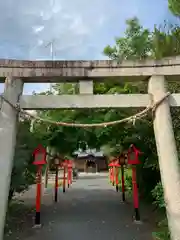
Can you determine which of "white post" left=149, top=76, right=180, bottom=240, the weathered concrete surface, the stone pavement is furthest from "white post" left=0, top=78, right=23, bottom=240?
"white post" left=149, top=76, right=180, bottom=240

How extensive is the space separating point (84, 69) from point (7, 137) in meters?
1.93

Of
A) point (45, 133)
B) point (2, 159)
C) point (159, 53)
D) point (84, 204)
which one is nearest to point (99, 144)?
point (45, 133)

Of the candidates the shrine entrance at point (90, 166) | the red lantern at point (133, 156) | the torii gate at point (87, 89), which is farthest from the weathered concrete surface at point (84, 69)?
the shrine entrance at point (90, 166)

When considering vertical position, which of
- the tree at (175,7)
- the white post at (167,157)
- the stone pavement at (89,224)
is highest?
the tree at (175,7)

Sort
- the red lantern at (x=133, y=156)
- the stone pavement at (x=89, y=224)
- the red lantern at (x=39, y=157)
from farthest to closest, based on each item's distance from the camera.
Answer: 1. the red lantern at (x=133, y=156)
2. the red lantern at (x=39, y=157)
3. the stone pavement at (x=89, y=224)

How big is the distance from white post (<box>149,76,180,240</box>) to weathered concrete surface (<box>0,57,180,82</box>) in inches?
9.6

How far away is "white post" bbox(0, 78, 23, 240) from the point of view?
4.60 m

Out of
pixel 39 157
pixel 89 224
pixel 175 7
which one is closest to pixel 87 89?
pixel 39 157

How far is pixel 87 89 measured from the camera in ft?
17.1

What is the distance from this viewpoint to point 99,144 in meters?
9.75

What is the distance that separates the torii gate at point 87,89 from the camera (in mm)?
4855

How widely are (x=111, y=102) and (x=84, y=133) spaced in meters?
3.71

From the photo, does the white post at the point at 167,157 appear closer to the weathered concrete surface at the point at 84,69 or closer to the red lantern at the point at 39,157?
the weathered concrete surface at the point at 84,69

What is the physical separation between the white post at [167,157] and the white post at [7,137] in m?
2.63
